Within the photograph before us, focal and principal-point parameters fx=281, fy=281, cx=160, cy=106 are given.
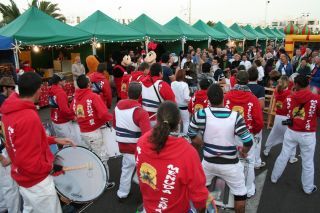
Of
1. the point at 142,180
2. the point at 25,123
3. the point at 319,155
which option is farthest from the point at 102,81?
the point at 319,155

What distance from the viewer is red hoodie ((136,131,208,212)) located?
6.91ft

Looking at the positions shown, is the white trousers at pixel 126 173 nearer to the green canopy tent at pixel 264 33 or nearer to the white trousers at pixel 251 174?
the white trousers at pixel 251 174

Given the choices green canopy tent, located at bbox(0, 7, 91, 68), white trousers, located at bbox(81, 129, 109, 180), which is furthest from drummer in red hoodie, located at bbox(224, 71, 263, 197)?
green canopy tent, located at bbox(0, 7, 91, 68)

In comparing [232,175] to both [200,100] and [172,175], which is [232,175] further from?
[200,100]

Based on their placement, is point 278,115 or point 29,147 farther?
point 278,115

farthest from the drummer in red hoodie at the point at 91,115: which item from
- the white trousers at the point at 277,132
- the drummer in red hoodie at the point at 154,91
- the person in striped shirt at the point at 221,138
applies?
the white trousers at the point at 277,132

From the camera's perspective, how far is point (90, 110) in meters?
4.48

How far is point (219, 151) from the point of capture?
3105 millimetres

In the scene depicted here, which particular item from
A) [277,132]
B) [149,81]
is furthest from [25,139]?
[277,132]

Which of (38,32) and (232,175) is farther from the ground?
(38,32)

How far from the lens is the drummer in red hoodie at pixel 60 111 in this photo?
17.2ft

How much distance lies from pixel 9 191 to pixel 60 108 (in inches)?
72.3

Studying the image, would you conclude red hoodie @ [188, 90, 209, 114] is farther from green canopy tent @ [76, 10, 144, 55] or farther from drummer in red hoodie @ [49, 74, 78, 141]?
green canopy tent @ [76, 10, 144, 55]

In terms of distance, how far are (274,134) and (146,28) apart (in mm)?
10000
